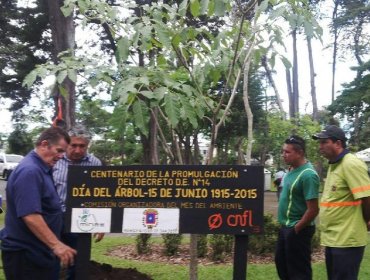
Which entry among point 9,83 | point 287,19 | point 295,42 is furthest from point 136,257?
point 295,42

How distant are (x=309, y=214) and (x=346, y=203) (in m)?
0.53

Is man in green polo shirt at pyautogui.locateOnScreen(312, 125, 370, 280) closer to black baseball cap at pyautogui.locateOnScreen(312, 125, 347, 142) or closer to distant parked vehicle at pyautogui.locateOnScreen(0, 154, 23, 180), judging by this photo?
black baseball cap at pyautogui.locateOnScreen(312, 125, 347, 142)

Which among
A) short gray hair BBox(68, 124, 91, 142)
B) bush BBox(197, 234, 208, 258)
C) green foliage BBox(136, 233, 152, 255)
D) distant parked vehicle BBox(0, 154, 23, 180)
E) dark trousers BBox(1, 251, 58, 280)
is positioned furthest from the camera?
distant parked vehicle BBox(0, 154, 23, 180)

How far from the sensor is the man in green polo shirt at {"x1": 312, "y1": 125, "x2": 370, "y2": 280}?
414 centimetres

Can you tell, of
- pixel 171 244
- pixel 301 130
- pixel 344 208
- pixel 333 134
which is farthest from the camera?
pixel 301 130

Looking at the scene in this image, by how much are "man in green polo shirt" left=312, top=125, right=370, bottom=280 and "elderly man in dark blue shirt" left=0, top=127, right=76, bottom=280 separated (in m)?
2.10

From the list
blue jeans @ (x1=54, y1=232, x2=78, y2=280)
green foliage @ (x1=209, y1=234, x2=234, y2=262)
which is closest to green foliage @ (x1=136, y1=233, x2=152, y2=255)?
green foliage @ (x1=209, y1=234, x2=234, y2=262)

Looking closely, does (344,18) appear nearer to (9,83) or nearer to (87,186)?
(9,83)

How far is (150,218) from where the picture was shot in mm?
3967

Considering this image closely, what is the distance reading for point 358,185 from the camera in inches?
161

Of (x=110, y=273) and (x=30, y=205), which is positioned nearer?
(x=30, y=205)

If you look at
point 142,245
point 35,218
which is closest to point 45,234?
point 35,218

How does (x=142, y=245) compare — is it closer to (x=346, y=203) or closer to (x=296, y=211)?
(x=296, y=211)

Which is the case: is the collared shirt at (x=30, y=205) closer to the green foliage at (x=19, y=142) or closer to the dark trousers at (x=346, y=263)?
the dark trousers at (x=346, y=263)
